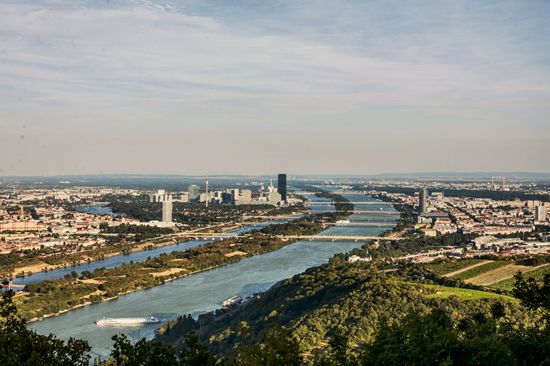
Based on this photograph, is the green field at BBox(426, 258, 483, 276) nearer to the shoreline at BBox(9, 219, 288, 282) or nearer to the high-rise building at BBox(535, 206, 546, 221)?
the shoreline at BBox(9, 219, 288, 282)

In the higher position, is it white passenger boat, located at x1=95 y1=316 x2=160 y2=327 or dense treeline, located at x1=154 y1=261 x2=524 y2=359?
dense treeline, located at x1=154 y1=261 x2=524 y2=359

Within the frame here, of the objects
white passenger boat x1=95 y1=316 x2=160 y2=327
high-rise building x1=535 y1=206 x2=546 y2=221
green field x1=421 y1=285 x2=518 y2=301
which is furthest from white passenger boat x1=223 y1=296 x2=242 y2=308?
high-rise building x1=535 y1=206 x2=546 y2=221

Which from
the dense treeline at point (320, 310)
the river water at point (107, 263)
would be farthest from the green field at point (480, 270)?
the river water at point (107, 263)

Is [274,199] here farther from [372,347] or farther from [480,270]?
[372,347]

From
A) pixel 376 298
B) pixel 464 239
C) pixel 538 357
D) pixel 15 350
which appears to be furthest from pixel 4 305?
pixel 464 239

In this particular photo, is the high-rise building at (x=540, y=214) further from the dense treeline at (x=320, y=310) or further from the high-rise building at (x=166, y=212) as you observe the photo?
the dense treeline at (x=320, y=310)
